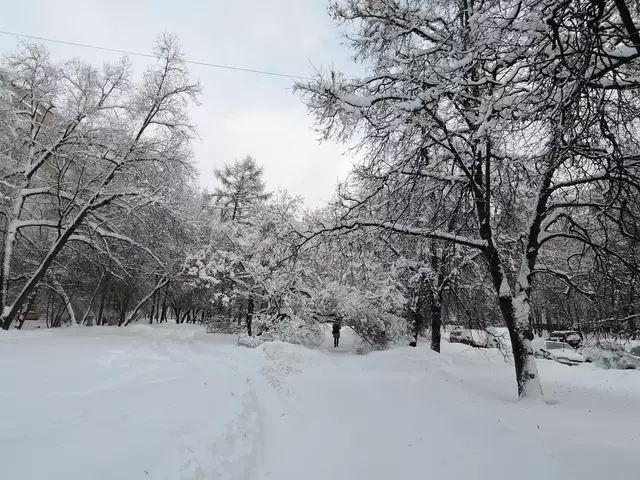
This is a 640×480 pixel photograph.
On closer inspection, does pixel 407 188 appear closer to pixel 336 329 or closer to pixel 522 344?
pixel 522 344

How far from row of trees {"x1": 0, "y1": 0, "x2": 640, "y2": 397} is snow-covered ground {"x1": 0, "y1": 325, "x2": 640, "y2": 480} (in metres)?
1.70

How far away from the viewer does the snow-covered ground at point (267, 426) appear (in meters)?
3.08

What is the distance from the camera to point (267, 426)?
514cm

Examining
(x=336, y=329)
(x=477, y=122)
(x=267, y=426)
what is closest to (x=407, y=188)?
(x=477, y=122)

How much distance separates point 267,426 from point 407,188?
5104 millimetres

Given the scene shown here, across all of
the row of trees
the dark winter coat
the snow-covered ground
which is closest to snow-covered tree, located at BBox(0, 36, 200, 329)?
the row of trees

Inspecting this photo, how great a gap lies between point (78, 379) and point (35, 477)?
8.68ft

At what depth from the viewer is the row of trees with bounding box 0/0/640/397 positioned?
4.03 metres

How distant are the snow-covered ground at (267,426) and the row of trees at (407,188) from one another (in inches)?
66.8

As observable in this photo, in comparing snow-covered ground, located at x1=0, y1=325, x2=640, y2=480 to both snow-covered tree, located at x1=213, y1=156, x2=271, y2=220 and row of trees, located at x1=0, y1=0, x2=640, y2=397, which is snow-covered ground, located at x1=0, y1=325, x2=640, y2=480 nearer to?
row of trees, located at x1=0, y1=0, x2=640, y2=397

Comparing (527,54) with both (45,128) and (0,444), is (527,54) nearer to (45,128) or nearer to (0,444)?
(0,444)

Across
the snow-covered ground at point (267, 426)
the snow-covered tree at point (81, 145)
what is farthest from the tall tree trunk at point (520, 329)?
the snow-covered tree at point (81, 145)

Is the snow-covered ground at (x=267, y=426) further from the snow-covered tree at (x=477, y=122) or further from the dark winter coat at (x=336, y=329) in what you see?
the dark winter coat at (x=336, y=329)

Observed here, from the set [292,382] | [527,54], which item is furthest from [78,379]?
[527,54]
